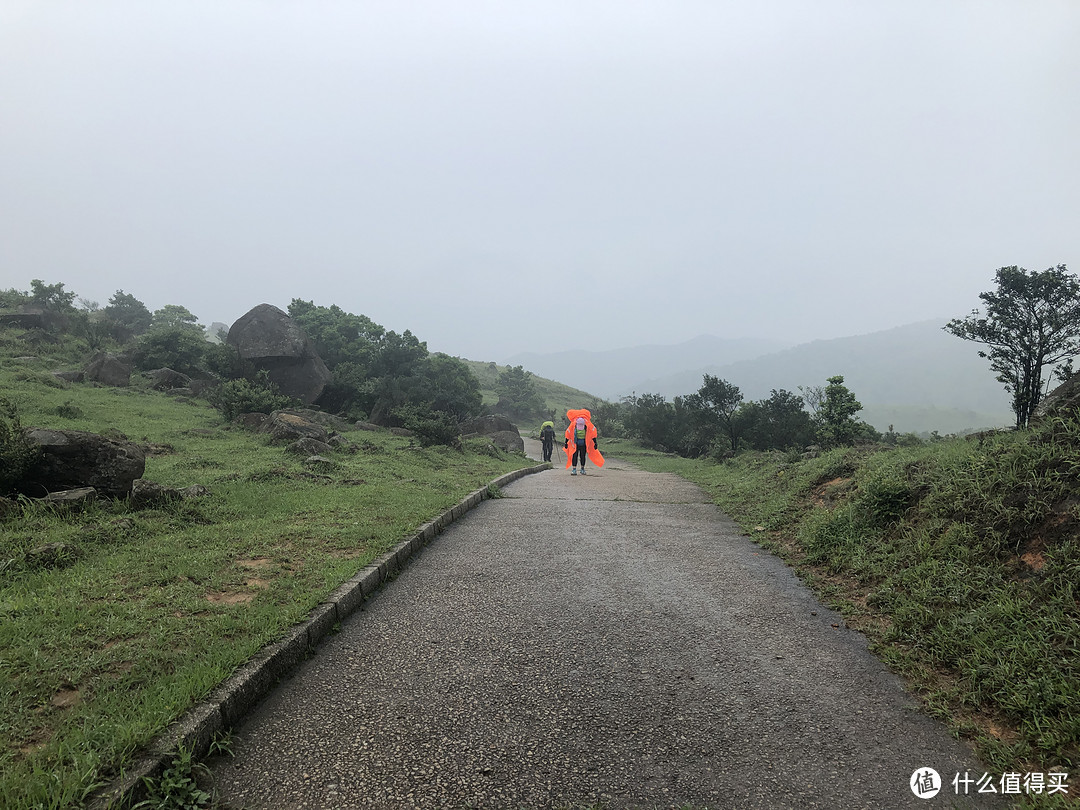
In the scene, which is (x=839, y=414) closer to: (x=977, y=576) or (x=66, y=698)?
Answer: (x=977, y=576)

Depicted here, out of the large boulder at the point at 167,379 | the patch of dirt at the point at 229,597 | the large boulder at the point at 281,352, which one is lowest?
the patch of dirt at the point at 229,597

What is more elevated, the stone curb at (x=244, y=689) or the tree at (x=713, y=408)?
the tree at (x=713, y=408)

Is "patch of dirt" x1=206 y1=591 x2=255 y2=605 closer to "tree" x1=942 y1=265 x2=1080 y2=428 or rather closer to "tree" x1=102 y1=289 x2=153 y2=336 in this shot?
"tree" x1=942 y1=265 x2=1080 y2=428

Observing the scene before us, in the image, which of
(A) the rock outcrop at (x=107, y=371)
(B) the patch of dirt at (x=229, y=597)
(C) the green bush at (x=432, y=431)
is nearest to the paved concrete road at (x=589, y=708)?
(B) the patch of dirt at (x=229, y=597)

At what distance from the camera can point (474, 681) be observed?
353 cm

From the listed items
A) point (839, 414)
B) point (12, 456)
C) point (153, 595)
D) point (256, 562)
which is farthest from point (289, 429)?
point (839, 414)

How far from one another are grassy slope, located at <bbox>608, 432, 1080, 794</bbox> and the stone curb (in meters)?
3.91

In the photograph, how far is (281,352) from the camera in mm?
25203

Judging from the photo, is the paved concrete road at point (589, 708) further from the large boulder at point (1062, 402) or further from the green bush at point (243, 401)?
the green bush at point (243, 401)

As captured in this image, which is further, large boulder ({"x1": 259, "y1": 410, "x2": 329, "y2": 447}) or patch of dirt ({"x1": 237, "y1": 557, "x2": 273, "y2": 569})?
large boulder ({"x1": 259, "y1": 410, "x2": 329, "y2": 447})

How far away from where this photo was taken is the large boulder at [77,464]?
6684 mm

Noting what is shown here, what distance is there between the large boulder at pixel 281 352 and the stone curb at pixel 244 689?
21.7 m

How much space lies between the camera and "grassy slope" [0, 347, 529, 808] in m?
2.67

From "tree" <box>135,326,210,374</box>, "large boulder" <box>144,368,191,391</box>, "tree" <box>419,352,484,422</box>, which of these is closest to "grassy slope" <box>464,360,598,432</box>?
"tree" <box>419,352,484,422</box>
